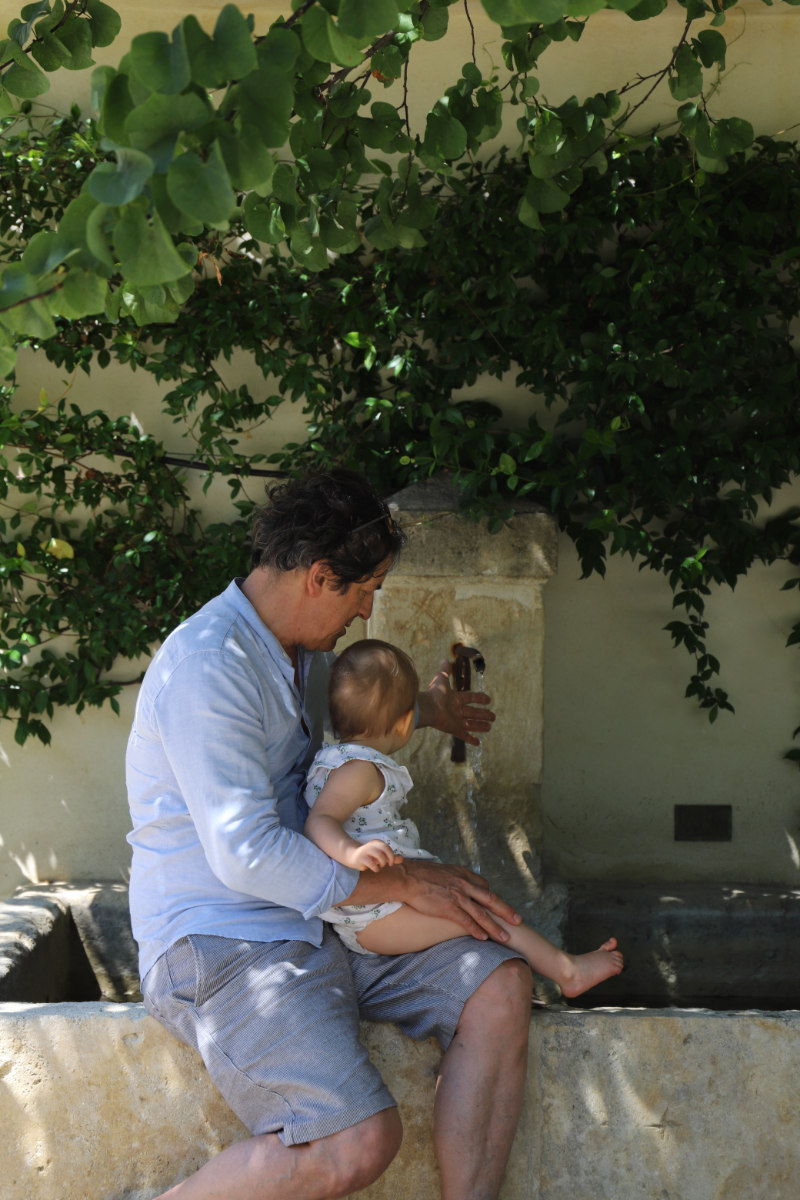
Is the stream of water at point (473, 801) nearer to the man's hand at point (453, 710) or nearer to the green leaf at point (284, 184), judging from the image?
the man's hand at point (453, 710)

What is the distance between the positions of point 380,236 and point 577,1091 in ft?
5.78

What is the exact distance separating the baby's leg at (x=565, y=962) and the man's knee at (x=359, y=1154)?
0.43 metres

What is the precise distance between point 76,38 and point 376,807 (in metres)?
1.60

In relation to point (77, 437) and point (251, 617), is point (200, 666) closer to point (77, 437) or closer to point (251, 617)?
point (251, 617)

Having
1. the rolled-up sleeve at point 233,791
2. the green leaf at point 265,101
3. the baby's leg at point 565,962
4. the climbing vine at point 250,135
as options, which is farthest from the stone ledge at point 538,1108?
the green leaf at point 265,101

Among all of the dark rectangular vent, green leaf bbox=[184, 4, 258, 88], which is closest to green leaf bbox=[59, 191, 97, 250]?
green leaf bbox=[184, 4, 258, 88]

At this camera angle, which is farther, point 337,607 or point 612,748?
point 612,748

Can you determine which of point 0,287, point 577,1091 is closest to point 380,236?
point 0,287

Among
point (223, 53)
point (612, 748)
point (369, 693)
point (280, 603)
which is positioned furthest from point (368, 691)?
point (612, 748)

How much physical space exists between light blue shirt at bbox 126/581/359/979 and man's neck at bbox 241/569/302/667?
46mm

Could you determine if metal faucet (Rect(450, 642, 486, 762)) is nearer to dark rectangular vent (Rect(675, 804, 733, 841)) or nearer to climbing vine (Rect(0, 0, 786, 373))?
climbing vine (Rect(0, 0, 786, 373))

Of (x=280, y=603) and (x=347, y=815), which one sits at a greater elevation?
(x=280, y=603)

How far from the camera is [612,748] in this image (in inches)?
131

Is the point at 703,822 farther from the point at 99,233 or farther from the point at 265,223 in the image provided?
the point at 99,233
